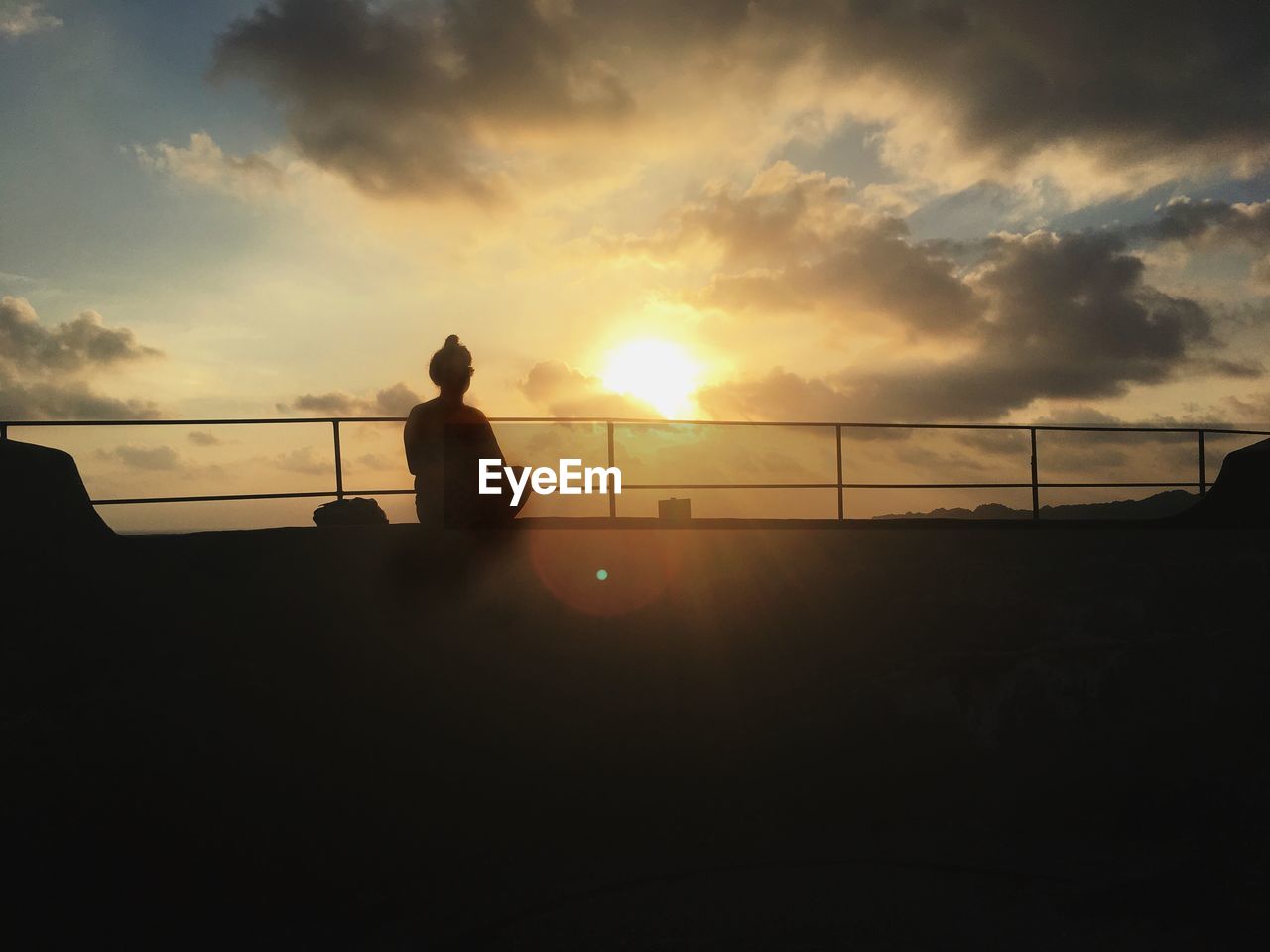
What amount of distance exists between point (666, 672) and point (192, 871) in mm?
4073

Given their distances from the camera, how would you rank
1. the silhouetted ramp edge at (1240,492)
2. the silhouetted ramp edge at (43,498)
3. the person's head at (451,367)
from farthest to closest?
the silhouetted ramp edge at (1240,492) → the silhouetted ramp edge at (43,498) → the person's head at (451,367)

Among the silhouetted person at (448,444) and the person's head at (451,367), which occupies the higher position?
the person's head at (451,367)

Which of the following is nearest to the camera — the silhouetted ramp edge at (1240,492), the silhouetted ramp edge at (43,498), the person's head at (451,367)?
the person's head at (451,367)

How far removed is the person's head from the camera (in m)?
6.65

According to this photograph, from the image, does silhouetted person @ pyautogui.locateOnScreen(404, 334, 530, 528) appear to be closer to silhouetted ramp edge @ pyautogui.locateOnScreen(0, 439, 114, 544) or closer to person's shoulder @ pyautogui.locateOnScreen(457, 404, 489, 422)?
person's shoulder @ pyautogui.locateOnScreen(457, 404, 489, 422)

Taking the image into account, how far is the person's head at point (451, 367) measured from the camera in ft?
21.8

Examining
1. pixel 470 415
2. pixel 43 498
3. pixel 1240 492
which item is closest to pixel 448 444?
pixel 470 415

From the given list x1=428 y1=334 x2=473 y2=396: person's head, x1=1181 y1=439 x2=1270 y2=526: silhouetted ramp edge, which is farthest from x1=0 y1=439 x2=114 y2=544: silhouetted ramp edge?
x1=1181 y1=439 x2=1270 y2=526: silhouetted ramp edge

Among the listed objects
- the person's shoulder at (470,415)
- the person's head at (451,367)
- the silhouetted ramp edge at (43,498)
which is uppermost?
the person's head at (451,367)

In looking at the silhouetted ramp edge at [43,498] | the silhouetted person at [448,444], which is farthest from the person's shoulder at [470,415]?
the silhouetted ramp edge at [43,498]

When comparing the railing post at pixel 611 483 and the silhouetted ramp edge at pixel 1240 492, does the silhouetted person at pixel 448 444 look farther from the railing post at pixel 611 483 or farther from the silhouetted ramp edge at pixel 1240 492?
the silhouetted ramp edge at pixel 1240 492

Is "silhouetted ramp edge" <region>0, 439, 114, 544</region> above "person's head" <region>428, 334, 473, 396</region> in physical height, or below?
below

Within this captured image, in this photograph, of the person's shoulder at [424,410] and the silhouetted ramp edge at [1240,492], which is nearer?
the person's shoulder at [424,410]

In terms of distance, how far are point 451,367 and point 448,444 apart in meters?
0.55
